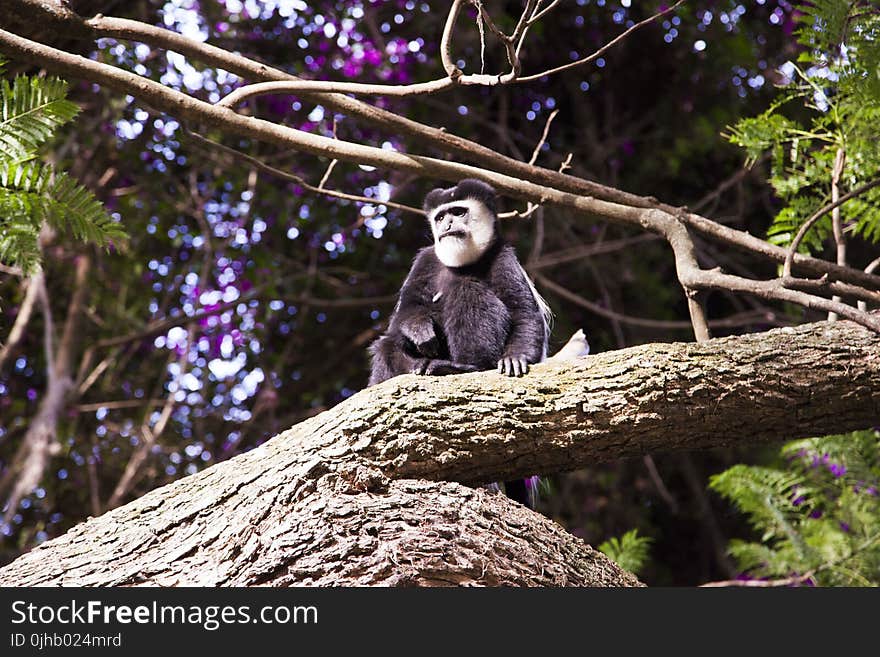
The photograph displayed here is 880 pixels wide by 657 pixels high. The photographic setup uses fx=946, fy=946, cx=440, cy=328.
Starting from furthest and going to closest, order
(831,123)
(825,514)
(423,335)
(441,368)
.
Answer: (825,514), (831,123), (423,335), (441,368)

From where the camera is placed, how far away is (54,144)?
14.4 ft

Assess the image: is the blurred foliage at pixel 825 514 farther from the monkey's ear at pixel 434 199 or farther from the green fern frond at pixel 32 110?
the green fern frond at pixel 32 110

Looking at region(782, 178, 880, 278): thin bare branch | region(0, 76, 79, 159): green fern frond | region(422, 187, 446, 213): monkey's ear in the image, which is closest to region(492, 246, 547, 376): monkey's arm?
region(422, 187, 446, 213): monkey's ear

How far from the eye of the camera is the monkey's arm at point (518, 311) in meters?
2.34

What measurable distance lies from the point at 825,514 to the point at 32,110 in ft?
10.1

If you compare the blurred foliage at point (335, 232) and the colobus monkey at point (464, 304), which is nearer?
the colobus monkey at point (464, 304)

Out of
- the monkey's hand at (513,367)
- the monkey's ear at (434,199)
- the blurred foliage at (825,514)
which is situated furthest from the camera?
the blurred foliage at (825,514)

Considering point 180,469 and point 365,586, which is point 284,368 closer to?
point 180,469

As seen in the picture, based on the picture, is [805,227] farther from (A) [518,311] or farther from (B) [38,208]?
(B) [38,208]

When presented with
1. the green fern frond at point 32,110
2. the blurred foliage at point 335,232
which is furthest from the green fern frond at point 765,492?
the green fern frond at point 32,110

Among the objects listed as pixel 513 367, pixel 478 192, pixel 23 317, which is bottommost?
pixel 513 367

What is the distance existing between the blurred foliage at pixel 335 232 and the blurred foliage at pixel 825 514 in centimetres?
98

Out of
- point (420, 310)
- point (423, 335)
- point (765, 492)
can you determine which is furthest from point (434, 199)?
point (765, 492)

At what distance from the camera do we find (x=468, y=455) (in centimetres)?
179
